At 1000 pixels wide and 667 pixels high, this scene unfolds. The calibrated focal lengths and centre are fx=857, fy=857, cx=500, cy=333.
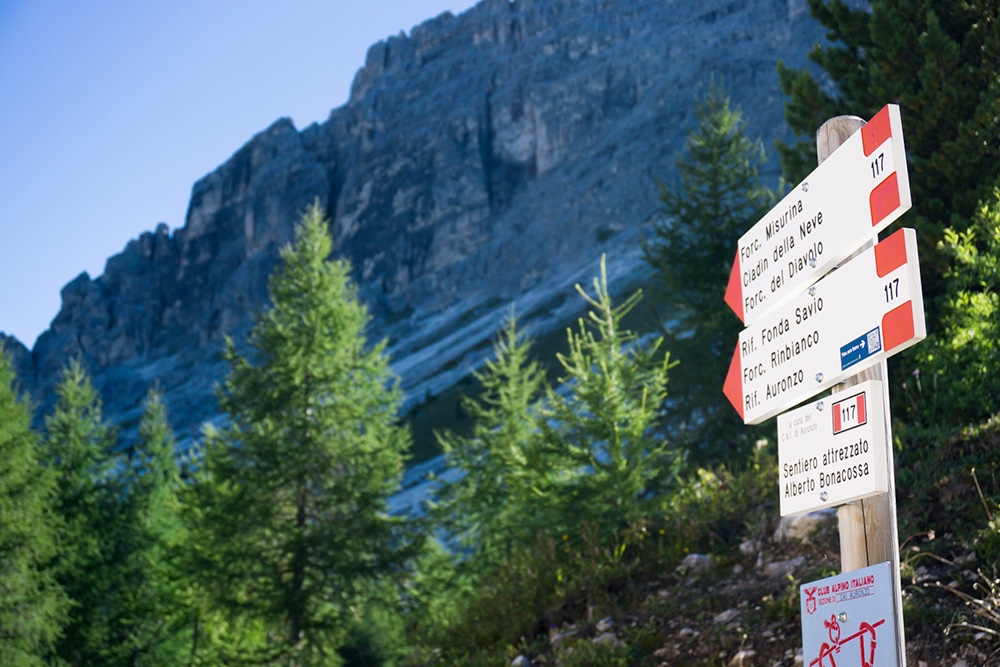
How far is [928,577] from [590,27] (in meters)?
152

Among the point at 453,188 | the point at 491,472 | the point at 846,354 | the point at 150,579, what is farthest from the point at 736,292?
the point at 453,188

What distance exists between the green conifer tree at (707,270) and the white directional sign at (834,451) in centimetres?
1096

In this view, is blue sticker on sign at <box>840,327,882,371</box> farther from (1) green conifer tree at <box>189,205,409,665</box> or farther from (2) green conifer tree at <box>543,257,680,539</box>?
(1) green conifer tree at <box>189,205,409,665</box>

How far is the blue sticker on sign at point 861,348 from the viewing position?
2.92 meters

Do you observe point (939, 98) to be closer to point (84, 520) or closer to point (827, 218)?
point (827, 218)

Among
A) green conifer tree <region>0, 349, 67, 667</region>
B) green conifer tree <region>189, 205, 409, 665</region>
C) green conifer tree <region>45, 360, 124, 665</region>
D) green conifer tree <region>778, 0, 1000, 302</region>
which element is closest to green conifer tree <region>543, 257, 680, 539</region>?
green conifer tree <region>778, 0, 1000, 302</region>

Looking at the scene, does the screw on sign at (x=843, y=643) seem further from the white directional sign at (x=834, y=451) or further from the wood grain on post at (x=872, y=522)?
the white directional sign at (x=834, y=451)

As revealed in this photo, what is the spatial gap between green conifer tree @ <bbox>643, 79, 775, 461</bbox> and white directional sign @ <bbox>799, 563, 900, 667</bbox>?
1133cm

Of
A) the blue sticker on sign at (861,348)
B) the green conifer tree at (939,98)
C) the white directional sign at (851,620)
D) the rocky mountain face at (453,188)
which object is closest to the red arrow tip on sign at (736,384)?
the blue sticker on sign at (861,348)

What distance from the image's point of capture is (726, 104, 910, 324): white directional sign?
299cm

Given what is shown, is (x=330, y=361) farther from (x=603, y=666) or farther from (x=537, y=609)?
Answer: (x=603, y=666)

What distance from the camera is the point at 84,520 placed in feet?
71.7

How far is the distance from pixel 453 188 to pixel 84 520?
11840 cm

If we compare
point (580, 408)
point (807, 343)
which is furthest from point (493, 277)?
point (807, 343)
